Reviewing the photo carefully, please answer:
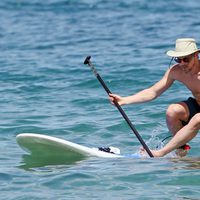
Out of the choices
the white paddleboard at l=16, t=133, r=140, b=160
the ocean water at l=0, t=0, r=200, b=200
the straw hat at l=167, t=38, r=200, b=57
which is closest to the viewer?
the ocean water at l=0, t=0, r=200, b=200

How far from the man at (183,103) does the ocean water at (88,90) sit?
10.9 inches

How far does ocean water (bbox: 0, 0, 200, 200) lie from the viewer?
8672 mm

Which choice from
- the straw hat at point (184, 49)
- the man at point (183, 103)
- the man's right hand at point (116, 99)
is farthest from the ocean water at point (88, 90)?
the straw hat at point (184, 49)

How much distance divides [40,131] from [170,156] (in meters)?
2.41

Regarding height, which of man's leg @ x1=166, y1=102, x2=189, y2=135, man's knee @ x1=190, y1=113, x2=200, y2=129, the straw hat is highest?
the straw hat

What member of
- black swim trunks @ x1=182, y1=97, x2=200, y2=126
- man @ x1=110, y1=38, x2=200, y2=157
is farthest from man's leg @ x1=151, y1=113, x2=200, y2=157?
black swim trunks @ x1=182, y1=97, x2=200, y2=126

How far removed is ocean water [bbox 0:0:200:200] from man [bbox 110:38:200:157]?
0.28 m

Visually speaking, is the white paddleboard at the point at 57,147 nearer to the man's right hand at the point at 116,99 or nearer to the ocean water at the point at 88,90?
the ocean water at the point at 88,90

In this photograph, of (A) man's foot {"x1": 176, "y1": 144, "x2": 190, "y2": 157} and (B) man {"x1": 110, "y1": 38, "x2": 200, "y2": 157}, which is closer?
(B) man {"x1": 110, "y1": 38, "x2": 200, "y2": 157}

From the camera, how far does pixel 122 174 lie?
351 inches

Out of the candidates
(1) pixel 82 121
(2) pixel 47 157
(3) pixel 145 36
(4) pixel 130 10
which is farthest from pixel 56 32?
(2) pixel 47 157

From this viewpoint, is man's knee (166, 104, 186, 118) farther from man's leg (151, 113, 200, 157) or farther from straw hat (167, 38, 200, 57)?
straw hat (167, 38, 200, 57)

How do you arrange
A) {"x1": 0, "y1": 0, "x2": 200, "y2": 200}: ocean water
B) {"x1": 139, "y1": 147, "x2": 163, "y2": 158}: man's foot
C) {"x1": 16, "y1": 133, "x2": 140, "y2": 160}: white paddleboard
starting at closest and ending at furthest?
{"x1": 0, "y1": 0, "x2": 200, "y2": 200}: ocean water < {"x1": 139, "y1": 147, "x2": 163, "y2": 158}: man's foot < {"x1": 16, "y1": 133, "x2": 140, "y2": 160}: white paddleboard

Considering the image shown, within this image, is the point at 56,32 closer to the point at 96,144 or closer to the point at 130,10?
the point at 130,10
